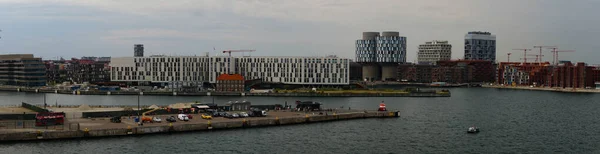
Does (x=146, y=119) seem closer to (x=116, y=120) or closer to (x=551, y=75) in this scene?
(x=116, y=120)

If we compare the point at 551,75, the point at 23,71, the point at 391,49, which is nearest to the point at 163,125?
the point at 23,71

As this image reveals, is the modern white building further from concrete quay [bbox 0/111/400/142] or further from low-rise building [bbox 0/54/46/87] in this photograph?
concrete quay [bbox 0/111/400/142]

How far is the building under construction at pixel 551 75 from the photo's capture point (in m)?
124

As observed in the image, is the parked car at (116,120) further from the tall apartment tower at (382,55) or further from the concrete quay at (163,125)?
the tall apartment tower at (382,55)

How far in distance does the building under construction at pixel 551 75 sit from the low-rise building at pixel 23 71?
332 ft

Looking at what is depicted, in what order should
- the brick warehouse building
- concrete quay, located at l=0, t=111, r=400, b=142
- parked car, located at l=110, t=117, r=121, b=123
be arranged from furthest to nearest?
1. the brick warehouse building
2. parked car, located at l=110, t=117, r=121, b=123
3. concrete quay, located at l=0, t=111, r=400, b=142

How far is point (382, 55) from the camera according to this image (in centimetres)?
16638

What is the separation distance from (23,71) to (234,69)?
36105 millimetres

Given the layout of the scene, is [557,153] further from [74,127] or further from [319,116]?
[74,127]

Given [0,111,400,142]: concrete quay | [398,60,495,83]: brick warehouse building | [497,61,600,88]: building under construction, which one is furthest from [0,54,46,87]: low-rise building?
[497,61,600,88]: building under construction

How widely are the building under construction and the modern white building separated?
1992 inches

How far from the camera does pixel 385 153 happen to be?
3459 centimetres

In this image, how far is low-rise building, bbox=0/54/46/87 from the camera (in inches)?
4154

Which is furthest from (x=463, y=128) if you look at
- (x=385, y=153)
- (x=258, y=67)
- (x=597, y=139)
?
(x=258, y=67)
